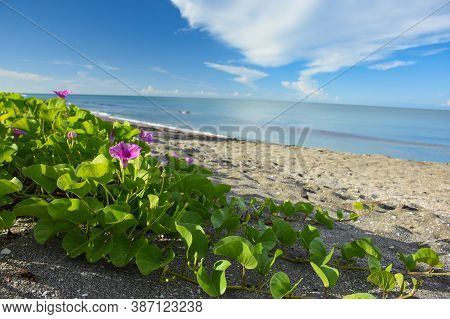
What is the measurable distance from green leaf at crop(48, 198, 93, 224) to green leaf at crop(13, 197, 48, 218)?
0.07 m

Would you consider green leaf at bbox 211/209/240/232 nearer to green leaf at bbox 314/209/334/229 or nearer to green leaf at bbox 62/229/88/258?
green leaf at bbox 62/229/88/258

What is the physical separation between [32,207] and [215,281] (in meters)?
0.76

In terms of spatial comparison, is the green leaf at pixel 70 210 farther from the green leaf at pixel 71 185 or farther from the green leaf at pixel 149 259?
the green leaf at pixel 149 259

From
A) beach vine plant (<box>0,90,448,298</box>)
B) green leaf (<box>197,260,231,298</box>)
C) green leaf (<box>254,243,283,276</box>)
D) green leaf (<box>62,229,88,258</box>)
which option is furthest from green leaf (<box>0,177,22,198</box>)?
green leaf (<box>254,243,283,276</box>)

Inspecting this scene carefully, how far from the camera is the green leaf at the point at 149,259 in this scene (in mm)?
1354

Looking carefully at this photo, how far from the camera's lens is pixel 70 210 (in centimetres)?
134

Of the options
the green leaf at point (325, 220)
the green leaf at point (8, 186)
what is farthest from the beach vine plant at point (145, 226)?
the green leaf at point (325, 220)

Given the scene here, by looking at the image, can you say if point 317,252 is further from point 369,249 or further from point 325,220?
point 325,220

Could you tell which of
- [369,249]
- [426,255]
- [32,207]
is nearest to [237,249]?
[369,249]

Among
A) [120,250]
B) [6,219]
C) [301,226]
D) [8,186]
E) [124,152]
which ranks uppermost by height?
[124,152]

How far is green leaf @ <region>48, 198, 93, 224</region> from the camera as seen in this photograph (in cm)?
134

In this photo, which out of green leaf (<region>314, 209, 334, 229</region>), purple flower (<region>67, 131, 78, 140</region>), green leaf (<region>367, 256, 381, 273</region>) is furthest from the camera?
green leaf (<region>314, 209, 334, 229</region>)

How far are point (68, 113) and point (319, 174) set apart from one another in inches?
139
